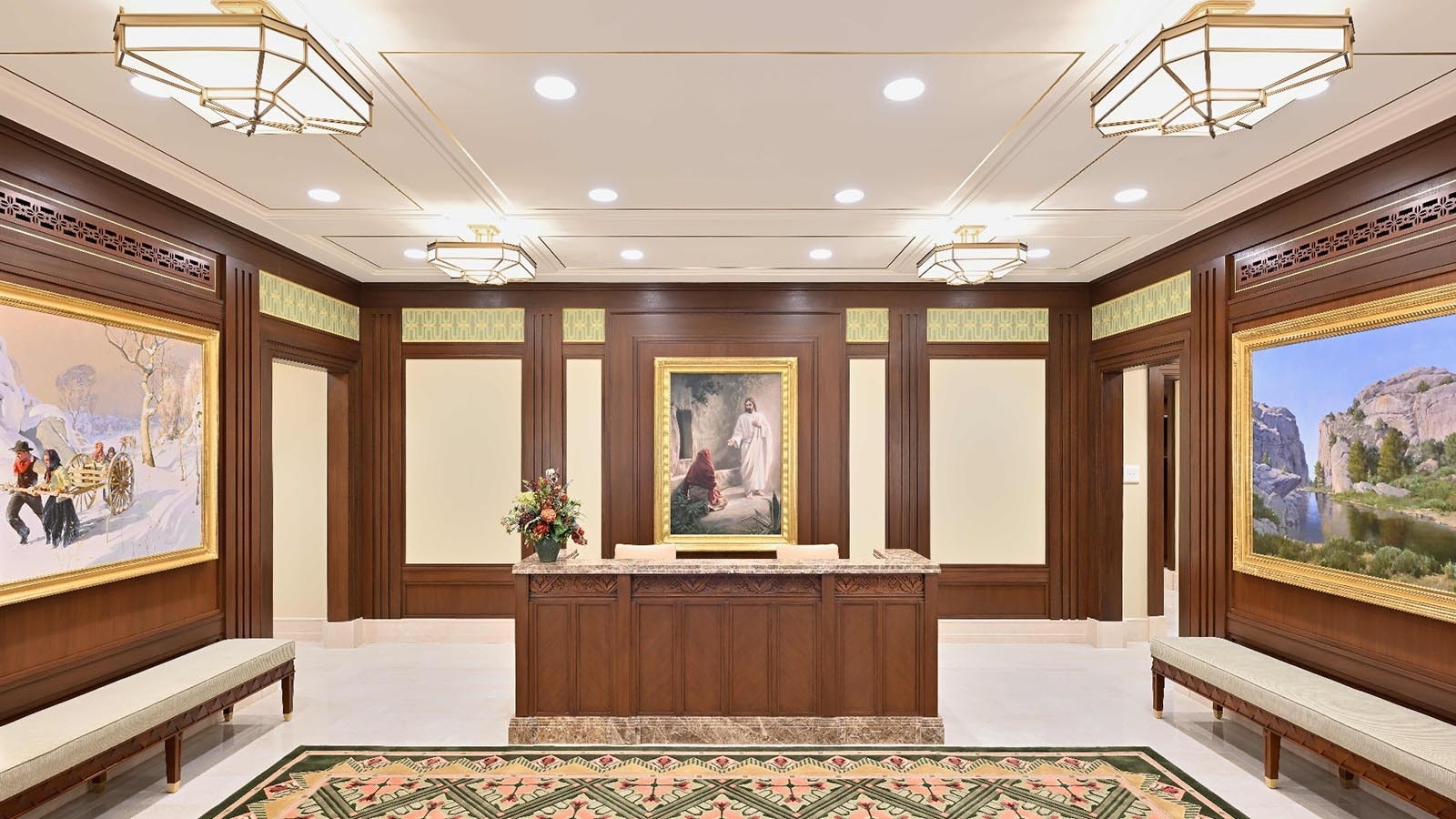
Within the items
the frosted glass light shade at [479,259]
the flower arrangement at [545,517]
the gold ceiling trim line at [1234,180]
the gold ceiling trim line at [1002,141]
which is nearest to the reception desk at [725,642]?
the flower arrangement at [545,517]

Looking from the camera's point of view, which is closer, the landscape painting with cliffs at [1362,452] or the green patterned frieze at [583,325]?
the landscape painting with cliffs at [1362,452]

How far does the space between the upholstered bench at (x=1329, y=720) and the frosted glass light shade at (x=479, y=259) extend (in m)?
5.03

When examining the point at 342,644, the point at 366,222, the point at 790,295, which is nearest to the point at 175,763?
the point at 342,644

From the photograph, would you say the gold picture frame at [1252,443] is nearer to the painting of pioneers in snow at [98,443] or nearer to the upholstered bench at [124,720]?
the upholstered bench at [124,720]

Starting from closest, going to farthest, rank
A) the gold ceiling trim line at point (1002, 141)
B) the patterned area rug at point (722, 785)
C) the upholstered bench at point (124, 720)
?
the gold ceiling trim line at point (1002, 141), the upholstered bench at point (124, 720), the patterned area rug at point (722, 785)

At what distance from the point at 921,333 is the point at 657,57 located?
478 cm

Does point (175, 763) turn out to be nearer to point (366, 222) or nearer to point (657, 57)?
point (366, 222)

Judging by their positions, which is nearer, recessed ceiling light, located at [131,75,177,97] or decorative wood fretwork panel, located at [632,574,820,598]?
recessed ceiling light, located at [131,75,177,97]

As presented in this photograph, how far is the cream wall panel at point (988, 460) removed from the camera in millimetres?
7035


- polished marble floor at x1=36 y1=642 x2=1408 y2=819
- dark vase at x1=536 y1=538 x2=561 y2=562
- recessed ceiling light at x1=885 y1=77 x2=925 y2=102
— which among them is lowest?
polished marble floor at x1=36 y1=642 x2=1408 y2=819

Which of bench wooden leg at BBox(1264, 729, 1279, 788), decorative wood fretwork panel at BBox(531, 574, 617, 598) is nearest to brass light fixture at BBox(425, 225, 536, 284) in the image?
decorative wood fretwork panel at BBox(531, 574, 617, 598)

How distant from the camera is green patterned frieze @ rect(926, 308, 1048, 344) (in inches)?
278

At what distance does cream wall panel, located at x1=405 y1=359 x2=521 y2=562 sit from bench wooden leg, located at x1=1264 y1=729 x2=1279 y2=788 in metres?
5.79

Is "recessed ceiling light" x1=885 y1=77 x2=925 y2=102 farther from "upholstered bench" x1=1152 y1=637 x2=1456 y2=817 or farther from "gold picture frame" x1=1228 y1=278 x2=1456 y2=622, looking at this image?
"upholstered bench" x1=1152 y1=637 x2=1456 y2=817
